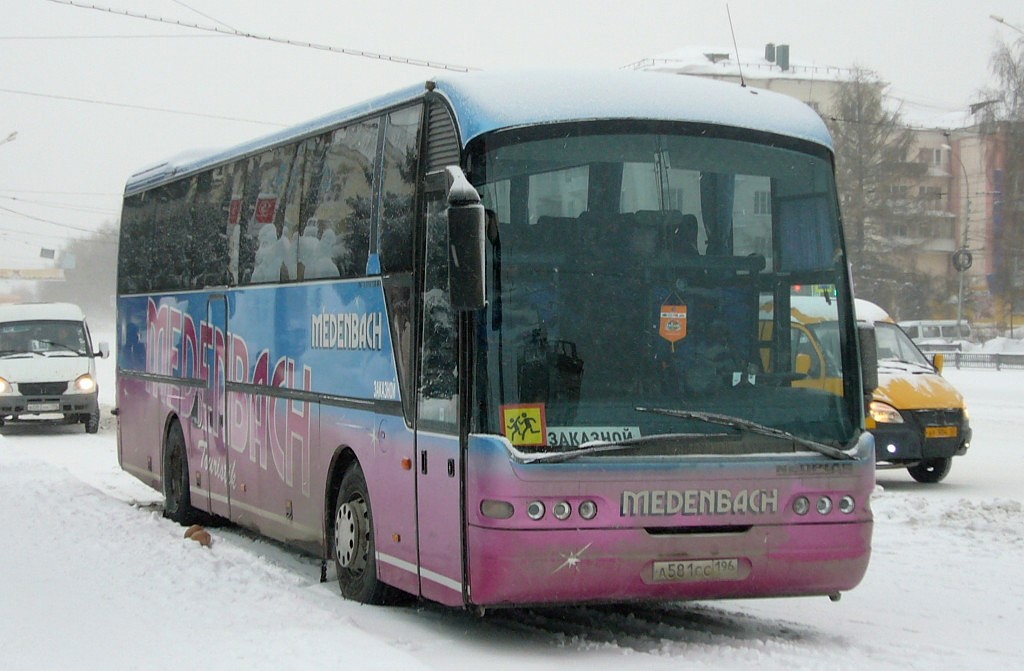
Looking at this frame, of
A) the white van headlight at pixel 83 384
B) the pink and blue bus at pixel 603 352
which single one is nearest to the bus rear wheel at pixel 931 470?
the pink and blue bus at pixel 603 352

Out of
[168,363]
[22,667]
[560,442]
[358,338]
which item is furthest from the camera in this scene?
[168,363]

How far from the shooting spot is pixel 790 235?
886 cm

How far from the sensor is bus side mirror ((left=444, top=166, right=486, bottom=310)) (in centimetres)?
788

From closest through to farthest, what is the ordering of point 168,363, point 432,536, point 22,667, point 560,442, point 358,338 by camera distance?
1. point 22,667
2. point 560,442
3. point 432,536
4. point 358,338
5. point 168,363

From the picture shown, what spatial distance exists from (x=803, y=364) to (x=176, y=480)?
8.47 m

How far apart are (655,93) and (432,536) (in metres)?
2.81

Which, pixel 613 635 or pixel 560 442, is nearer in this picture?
pixel 560 442

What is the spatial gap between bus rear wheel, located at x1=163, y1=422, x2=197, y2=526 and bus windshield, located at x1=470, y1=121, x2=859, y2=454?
756 cm

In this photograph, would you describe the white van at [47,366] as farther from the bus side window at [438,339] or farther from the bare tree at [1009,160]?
the bare tree at [1009,160]

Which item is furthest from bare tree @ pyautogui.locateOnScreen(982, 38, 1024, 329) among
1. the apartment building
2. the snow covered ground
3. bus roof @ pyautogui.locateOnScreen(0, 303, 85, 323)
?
the snow covered ground

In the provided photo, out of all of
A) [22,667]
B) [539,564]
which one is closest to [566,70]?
[539,564]

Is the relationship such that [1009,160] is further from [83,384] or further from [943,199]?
[83,384]

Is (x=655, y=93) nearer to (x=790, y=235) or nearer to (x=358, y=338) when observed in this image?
(x=790, y=235)

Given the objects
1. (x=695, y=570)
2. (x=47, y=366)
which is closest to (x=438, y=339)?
(x=695, y=570)
